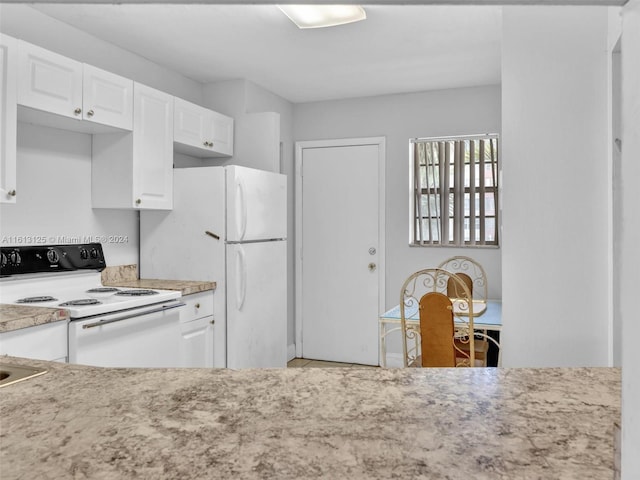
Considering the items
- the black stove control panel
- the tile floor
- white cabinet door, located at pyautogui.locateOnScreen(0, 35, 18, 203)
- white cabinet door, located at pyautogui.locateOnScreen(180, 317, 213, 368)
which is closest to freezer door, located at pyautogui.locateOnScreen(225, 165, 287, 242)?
white cabinet door, located at pyautogui.locateOnScreen(180, 317, 213, 368)

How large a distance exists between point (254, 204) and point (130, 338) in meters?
1.26

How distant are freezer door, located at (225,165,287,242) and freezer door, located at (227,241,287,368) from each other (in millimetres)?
85

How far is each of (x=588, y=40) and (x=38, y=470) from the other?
243 cm

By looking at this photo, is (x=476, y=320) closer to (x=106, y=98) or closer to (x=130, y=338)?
(x=130, y=338)

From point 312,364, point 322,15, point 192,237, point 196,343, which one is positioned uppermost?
point 322,15

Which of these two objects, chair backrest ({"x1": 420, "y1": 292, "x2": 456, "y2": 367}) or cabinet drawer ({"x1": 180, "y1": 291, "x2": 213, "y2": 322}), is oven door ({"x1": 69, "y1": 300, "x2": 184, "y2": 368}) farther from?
chair backrest ({"x1": 420, "y1": 292, "x2": 456, "y2": 367})

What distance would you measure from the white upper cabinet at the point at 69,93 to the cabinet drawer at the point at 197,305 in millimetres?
1065

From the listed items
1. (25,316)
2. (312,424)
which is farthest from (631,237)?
(25,316)

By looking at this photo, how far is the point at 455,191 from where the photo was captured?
14.0 ft

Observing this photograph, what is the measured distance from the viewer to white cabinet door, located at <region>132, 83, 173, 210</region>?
298 cm

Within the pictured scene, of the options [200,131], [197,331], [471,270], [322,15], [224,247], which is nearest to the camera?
[322,15]

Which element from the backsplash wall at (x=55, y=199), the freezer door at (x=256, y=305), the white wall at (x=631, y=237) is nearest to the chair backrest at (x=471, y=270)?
the freezer door at (x=256, y=305)

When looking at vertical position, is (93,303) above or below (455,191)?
below

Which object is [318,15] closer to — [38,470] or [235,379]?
[235,379]
